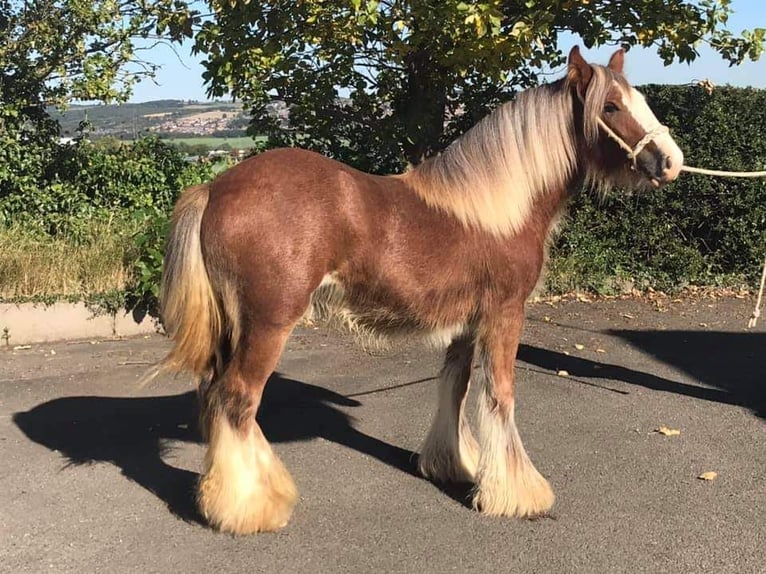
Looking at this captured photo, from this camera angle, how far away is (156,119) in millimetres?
9625

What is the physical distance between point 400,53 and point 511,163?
342cm

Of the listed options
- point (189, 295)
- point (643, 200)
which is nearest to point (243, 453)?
point (189, 295)

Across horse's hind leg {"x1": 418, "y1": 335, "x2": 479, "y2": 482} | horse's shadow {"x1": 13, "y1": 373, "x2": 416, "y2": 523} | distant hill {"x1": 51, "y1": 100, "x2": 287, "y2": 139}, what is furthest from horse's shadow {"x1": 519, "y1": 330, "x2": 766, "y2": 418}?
distant hill {"x1": 51, "y1": 100, "x2": 287, "y2": 139}

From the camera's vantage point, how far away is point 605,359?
20.1ft

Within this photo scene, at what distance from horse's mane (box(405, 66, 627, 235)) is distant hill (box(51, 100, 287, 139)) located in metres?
5.06

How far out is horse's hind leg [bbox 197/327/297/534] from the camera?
307cm

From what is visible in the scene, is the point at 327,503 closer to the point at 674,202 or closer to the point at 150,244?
the point at 150,244

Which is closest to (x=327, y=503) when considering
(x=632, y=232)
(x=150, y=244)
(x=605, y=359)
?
(x=605, y=359)

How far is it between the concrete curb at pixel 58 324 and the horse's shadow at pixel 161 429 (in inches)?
61.5

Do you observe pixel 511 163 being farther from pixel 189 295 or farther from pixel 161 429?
pixel 161 429

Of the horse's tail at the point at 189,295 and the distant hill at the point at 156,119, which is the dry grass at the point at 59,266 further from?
the horse's tail at the point at 189,295

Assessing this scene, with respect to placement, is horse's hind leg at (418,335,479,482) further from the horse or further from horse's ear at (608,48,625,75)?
horse's ear at (608,48,625,75)

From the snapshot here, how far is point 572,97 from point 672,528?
6.93ft

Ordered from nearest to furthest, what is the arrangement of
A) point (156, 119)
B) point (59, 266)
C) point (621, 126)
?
point (621, 126) < point (59, 266) < point (156, 119)
